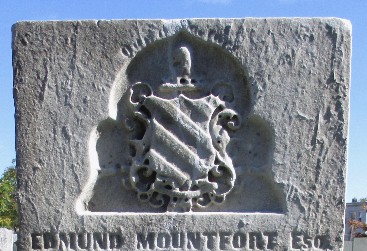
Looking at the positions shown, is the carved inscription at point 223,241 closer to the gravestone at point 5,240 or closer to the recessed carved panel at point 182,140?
the recessed carved panel at point 182,140

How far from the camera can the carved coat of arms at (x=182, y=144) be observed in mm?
3379

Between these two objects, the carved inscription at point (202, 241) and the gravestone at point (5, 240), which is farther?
the gravestone at point (5, 240)

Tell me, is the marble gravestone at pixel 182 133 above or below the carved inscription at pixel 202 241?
above

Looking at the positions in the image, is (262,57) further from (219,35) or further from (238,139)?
(238,139)

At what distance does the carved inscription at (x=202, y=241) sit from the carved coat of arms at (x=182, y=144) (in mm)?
169

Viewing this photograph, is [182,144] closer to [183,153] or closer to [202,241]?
[183,153]

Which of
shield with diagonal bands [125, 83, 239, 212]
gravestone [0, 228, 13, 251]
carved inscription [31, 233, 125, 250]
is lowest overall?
gravestone [0, 228, 13, 251]

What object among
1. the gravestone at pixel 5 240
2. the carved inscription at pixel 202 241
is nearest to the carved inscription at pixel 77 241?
the carved inscription at pixel 202 241

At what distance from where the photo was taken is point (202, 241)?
132 inches

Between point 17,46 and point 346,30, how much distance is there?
6.04 feet

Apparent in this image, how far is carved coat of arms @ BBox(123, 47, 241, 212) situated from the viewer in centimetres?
338

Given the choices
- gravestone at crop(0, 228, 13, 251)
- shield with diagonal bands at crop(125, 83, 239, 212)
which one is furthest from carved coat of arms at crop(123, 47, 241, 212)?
gravestone at crop(0, 228, 13, 251)

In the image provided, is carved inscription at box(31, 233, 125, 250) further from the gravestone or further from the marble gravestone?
the gravestone

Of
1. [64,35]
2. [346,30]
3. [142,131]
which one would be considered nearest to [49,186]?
[142,131]
